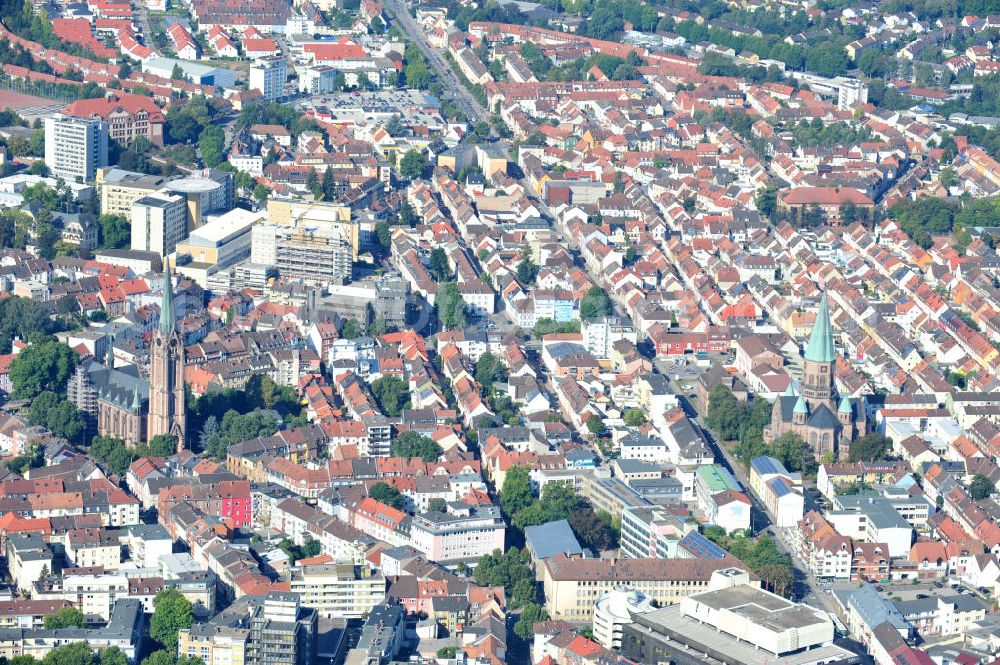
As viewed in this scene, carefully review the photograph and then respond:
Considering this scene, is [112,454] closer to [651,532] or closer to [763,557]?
[651,532]

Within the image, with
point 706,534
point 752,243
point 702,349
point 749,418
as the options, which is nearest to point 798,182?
point 752,243

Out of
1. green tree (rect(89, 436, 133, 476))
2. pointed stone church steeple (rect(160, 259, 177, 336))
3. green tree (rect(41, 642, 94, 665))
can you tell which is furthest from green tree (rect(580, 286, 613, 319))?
green tree (rect(41, 642, 94, 665))

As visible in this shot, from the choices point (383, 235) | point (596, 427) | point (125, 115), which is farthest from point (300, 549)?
point (125, 115)

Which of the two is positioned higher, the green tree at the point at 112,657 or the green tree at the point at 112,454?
the green tree at the point at 112,657

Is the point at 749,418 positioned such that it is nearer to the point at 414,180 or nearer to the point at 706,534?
the point at 706,534

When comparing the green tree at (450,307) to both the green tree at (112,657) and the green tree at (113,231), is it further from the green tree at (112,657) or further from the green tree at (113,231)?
the green tree at (112,657)

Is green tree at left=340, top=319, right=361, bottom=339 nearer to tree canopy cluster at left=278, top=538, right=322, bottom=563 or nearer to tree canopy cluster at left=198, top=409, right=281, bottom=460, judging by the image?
tree canopy cluster at left=198, top=409, right=281, bottom=460

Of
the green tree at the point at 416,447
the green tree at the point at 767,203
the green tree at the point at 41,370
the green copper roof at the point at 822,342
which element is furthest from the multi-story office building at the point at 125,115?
the green copper roof at the point at 822,342

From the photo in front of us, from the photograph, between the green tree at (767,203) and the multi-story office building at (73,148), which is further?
the green tree at (767,203)
